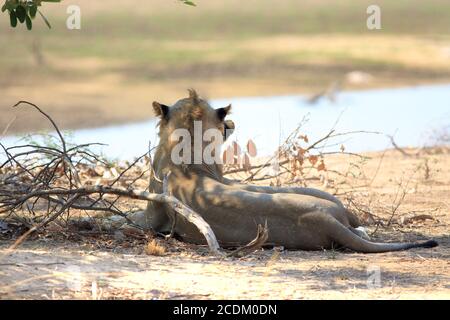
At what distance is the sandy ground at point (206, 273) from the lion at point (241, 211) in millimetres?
101

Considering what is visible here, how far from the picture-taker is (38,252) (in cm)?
779

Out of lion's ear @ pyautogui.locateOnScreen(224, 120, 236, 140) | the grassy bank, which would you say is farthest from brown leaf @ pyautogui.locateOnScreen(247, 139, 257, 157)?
the grassy bank

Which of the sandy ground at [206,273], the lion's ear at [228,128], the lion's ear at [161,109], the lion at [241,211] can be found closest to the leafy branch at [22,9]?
the lion's ear at [161,109]

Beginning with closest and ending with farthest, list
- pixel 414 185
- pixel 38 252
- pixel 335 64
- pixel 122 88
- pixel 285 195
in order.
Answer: pixel 38 252 → pixel 285 195 → pixel 414 185 → pixel 122 88 → pixel 335 64

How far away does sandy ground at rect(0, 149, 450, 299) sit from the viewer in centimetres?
693

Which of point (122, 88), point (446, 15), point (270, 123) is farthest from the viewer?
point (446, 15)

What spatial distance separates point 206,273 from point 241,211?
3.60 feet

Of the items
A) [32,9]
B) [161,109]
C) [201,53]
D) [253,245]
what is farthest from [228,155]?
[201,53]

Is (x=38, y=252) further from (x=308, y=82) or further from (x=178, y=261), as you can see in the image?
(x=308, y=82)

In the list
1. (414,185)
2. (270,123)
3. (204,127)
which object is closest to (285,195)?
(204,127)

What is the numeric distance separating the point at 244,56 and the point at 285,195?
1555 centimetres

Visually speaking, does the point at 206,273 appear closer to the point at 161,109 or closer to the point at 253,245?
the point at 253,245

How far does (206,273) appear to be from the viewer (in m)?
7.43

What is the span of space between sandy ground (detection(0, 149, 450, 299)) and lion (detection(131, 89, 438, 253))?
101mm
